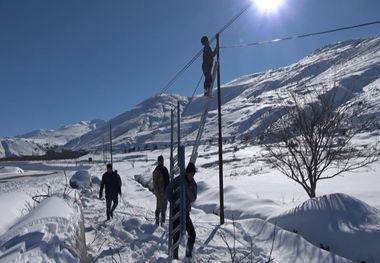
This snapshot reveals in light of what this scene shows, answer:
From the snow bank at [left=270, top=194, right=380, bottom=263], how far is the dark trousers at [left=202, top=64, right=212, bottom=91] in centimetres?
459

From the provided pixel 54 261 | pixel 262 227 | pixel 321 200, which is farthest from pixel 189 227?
pixel 321 200

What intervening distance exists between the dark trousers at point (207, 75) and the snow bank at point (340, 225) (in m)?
4.59

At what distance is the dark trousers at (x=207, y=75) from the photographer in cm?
1268

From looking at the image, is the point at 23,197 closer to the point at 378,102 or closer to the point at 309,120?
the point at 309,120

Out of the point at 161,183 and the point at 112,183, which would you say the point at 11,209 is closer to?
the point at 112,183

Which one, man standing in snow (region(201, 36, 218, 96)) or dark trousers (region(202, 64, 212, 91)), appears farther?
man standing in snow (region(201, 36, 218, 96))

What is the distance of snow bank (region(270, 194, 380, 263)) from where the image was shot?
10.8 metres

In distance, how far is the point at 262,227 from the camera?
1290 cm

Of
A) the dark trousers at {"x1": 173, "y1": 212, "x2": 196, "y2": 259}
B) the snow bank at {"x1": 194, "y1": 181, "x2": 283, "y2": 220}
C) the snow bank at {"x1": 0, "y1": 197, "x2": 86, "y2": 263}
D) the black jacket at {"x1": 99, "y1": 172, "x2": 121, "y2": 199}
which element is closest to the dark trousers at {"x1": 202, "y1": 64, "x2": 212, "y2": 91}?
the snow bank at {"x1": 194, "y1": 181, "x2": 283, "y2": 220}

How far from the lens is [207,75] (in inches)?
506

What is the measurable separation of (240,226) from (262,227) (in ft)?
2.47

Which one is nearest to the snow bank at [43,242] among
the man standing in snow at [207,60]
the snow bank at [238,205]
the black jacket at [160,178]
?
the black jacket at [160,178]

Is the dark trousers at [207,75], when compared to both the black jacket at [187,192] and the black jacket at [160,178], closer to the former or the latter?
the black jacket at [160,178]

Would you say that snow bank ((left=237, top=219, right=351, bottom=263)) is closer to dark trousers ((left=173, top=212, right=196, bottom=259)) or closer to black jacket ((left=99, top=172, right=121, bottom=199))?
dark trousers ((left=173, top=212, right=196, bottom=259))
